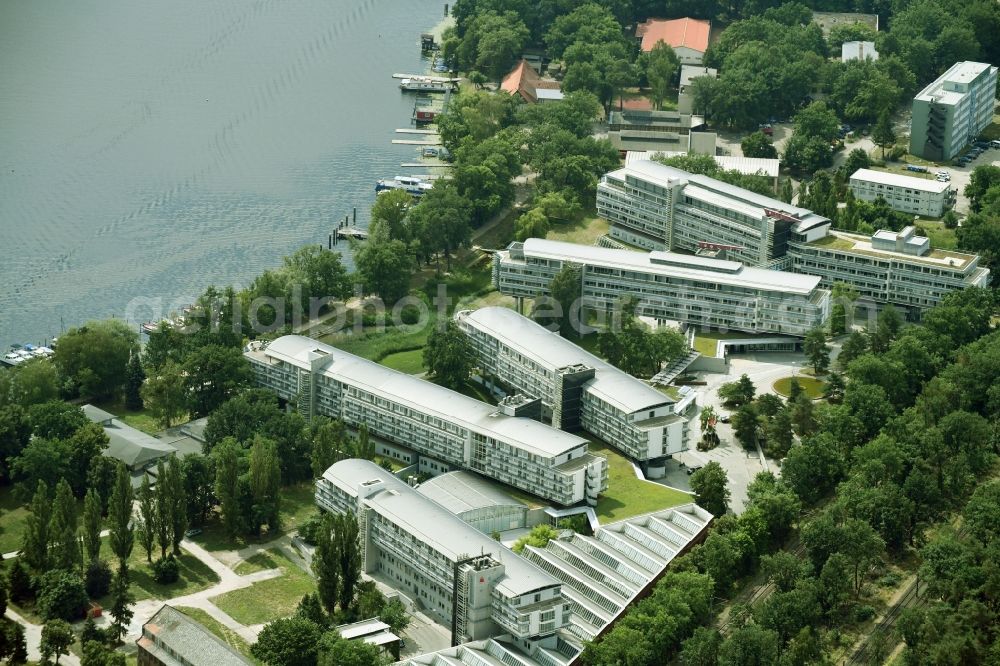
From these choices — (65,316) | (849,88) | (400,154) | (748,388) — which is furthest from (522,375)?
(849,88)

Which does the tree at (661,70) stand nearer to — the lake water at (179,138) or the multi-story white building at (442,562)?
the lake water at (179,138)

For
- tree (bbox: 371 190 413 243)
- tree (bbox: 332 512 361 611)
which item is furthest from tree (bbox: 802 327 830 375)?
tree (bbox: 332 512 361 611)

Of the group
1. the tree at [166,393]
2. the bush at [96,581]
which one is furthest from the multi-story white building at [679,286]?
the bush at [96,581]

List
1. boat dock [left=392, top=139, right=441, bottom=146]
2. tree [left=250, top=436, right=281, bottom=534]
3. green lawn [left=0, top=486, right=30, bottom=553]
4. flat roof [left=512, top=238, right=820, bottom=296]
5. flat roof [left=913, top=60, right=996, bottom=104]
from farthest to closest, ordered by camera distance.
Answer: boat dock [left=392, top=139, right=441, bottom=146]
flat roof [left=913, top=60, right=996, bottom=104]
flat roof [left=512, top=238, right=820, bottom=296]
tree [left=250, top=436, right=281, bottom=534]
green lawn [left=0, top=486, right=30, bottom=553]

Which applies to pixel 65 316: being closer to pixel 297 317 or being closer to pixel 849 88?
pixel 297 317

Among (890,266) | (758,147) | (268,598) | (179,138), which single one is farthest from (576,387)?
(179,138)

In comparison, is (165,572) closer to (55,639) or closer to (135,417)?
(55,639)

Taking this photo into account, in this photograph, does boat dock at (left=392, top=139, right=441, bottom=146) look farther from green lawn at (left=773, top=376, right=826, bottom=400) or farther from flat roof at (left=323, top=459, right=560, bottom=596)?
flat roof at (left=323, top=459, right=560, bottom=596)
